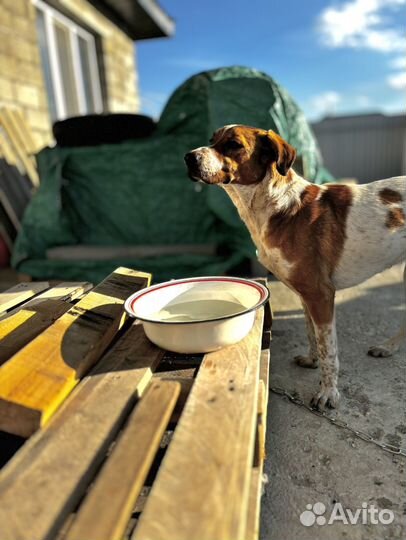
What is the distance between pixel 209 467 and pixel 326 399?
43.0 inches

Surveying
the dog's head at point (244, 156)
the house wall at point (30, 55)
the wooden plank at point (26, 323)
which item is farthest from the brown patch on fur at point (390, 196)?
the house wall at point (30, 55)

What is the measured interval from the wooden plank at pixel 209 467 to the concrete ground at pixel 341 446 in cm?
46

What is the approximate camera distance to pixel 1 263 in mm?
4504

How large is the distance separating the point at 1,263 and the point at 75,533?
423 cm

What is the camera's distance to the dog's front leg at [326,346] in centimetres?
191

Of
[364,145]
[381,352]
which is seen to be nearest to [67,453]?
[381,352]

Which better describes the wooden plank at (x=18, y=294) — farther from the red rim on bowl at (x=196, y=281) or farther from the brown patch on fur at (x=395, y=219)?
the brown patch on fur at (x=395, y=219)

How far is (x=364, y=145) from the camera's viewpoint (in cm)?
1374

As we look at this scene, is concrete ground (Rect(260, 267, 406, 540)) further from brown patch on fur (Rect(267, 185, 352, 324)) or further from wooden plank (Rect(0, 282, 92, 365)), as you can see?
wooden plank (Rect(0, 282, 92, 365))

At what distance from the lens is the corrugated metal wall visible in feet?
43.6

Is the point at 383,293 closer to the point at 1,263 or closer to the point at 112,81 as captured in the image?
Result: the point at 1,263

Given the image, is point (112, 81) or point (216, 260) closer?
point (216, 260)

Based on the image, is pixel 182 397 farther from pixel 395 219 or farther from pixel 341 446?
pixel 395 219

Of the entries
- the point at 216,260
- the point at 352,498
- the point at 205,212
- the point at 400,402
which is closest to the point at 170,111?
the point at 205,212
